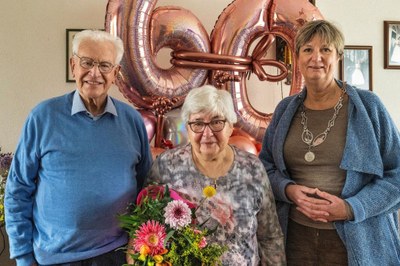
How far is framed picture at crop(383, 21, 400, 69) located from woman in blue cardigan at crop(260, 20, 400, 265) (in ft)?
5.57

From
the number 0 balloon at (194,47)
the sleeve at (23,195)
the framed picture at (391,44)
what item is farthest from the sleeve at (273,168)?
the framed picture at (391,44)


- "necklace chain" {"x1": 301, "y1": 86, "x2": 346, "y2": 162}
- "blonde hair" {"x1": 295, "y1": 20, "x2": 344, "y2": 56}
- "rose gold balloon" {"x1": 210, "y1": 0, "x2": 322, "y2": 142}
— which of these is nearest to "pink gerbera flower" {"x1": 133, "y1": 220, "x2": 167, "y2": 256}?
"necklace chain" {"x1": 301, "y1": 86, "x2": 346, "y2": 162}

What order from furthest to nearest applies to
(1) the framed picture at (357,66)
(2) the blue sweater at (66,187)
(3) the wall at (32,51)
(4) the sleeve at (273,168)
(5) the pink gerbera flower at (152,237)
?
(1) the framed picture at (357,66) → (3) the wall at (32,51) → (4) the sleeve at (273,168) → (2) the blue sweater at (66,187) → (5) the pink gerbera flower at (152,237)

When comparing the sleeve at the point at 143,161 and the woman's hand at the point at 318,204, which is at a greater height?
the sleeve at the point at 143,161

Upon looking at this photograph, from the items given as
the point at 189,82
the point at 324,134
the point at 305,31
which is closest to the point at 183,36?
the point at 189,82

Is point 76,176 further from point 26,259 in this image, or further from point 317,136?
point 317,136

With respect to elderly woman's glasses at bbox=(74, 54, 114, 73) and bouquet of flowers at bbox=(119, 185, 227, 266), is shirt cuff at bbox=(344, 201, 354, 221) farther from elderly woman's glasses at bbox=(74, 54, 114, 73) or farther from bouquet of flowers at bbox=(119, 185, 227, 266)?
elderly woman's glasses at bbox=(74, 54, 114, 73)

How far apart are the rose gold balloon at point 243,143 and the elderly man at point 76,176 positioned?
92 cm

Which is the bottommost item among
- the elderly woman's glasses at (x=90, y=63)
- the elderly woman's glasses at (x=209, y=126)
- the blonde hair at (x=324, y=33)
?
the elderly woman's glasses at (x=209, y=126)

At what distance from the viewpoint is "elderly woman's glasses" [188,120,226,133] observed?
1.33 meters

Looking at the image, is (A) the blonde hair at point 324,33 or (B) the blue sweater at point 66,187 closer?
(B) the blue sweater at point 66,187

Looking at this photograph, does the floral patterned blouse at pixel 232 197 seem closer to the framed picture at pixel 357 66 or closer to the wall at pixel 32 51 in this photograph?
the wall at pixel 32 51

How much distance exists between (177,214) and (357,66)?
2.31 meters

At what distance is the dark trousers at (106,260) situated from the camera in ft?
4.36
